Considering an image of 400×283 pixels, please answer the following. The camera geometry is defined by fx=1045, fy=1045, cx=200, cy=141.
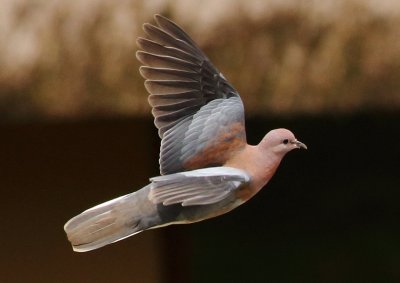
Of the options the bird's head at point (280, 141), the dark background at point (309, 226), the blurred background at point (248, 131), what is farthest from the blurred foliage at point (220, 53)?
the bird's head at point (280, 141)

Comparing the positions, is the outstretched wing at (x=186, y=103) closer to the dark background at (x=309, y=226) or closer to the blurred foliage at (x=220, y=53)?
the blurred foliage at (x=220, y=53)

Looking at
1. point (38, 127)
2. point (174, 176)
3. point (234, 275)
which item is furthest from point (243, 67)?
point (234, 275)

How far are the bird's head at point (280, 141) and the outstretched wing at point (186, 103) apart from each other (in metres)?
0.03

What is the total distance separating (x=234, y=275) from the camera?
201cm

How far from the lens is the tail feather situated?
48 cm

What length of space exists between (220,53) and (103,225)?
0.68 m

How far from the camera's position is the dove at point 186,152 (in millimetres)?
477

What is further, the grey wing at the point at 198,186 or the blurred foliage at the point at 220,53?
the blurred foliage at the point at 220,53

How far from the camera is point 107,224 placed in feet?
1.62

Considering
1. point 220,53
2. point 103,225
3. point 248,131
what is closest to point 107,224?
point 103,225

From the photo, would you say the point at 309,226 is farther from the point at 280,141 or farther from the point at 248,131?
the point at 280,141

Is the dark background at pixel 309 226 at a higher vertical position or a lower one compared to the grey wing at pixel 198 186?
lower

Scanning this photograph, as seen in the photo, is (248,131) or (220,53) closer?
(220,53)

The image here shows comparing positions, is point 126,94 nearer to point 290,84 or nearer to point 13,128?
point 290,84
